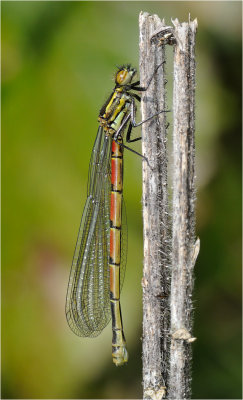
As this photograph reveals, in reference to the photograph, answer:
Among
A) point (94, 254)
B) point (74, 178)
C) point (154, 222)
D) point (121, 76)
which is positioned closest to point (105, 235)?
point (94, 254)

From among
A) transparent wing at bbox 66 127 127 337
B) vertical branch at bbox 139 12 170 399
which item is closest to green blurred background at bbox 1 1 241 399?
transparent wing at bbox 66 127 127 337

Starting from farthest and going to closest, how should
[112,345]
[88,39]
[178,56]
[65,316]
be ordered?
1. [88,39]
2. [65,316]
3. [112,345]
4. [178,56]

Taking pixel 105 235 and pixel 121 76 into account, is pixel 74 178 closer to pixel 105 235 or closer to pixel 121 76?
pixel 105 235

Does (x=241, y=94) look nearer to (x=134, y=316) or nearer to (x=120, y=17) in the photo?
(x=120, y=17)

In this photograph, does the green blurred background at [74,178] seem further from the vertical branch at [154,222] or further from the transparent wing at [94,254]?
the vertical branch at [154,222]

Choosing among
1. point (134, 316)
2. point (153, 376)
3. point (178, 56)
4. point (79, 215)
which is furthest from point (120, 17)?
point (153, 376)

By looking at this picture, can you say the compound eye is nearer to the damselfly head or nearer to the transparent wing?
the damselfly head

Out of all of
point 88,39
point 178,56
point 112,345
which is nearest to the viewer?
point 178,56

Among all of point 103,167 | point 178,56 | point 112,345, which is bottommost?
point 112,345
